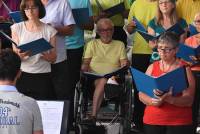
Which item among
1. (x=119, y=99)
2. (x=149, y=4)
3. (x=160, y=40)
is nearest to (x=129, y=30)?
(x=149, y=4)

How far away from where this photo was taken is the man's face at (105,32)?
280 inches

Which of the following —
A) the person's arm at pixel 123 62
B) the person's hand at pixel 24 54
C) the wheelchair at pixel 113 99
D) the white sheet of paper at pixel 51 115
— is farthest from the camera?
the person's arm at pixel 123 62

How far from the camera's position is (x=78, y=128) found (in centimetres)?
626

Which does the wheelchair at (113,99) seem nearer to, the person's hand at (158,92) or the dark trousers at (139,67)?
the dark trousers at (139,67)

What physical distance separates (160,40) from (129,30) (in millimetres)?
2157

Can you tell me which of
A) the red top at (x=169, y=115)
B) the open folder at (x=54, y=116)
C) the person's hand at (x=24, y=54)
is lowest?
the red top at (x=169, y=115)

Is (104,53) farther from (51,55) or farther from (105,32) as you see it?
(51,55)

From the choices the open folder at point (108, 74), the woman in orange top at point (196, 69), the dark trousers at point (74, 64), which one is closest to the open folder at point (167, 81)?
the woman in orange top at point (196, 69)

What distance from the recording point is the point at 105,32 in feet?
23.5

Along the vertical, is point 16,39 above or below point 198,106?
above

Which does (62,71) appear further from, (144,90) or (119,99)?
(144,90)

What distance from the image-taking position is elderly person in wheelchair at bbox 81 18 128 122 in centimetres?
709

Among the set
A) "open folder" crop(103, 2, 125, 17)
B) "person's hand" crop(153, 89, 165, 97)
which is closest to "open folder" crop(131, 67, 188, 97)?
"person's hand" crop(153, 89, 165, 97)

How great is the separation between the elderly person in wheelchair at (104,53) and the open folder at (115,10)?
0.14m
